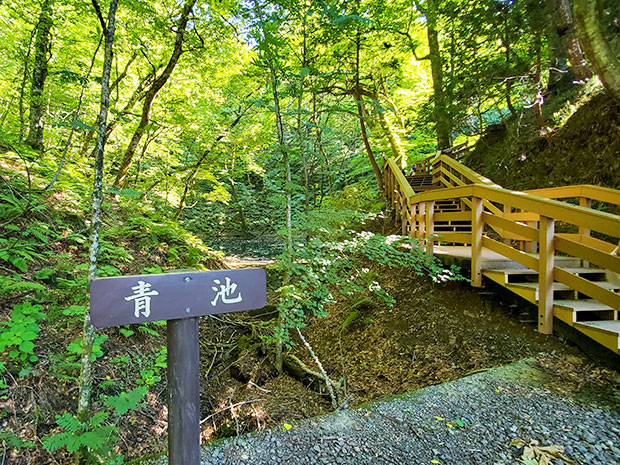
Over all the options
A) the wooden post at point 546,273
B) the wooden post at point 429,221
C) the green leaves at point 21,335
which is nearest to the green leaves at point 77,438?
the green leaves at point 21,335

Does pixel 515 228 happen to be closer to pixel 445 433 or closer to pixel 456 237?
pixel 456 237

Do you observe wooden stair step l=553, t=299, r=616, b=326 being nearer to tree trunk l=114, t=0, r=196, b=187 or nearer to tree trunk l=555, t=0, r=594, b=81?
tree trunk l=555, t=0, r=594, b=81

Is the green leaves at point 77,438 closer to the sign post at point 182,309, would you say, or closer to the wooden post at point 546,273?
the sign post at point 182,309

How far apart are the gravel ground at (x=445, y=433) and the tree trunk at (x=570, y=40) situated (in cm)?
500

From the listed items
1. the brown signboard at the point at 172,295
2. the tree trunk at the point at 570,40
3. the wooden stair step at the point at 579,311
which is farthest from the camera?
the tree trunk at the point at 570,40

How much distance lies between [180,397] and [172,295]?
17.7 inches

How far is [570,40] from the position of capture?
15.2 feet

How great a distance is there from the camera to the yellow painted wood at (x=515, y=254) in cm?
283

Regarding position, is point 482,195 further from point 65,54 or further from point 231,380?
point 65,54

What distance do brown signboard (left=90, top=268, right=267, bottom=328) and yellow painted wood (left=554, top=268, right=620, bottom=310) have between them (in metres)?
2.71

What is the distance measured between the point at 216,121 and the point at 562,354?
6.82 meters

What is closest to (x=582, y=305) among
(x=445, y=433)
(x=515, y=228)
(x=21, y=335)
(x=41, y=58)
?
(x=515, y=228)

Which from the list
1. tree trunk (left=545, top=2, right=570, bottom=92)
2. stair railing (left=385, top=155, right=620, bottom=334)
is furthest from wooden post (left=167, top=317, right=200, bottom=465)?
A: tree trunk (left=545, top=2, right=570, bottom=92)

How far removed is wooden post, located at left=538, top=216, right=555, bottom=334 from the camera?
2633mm
